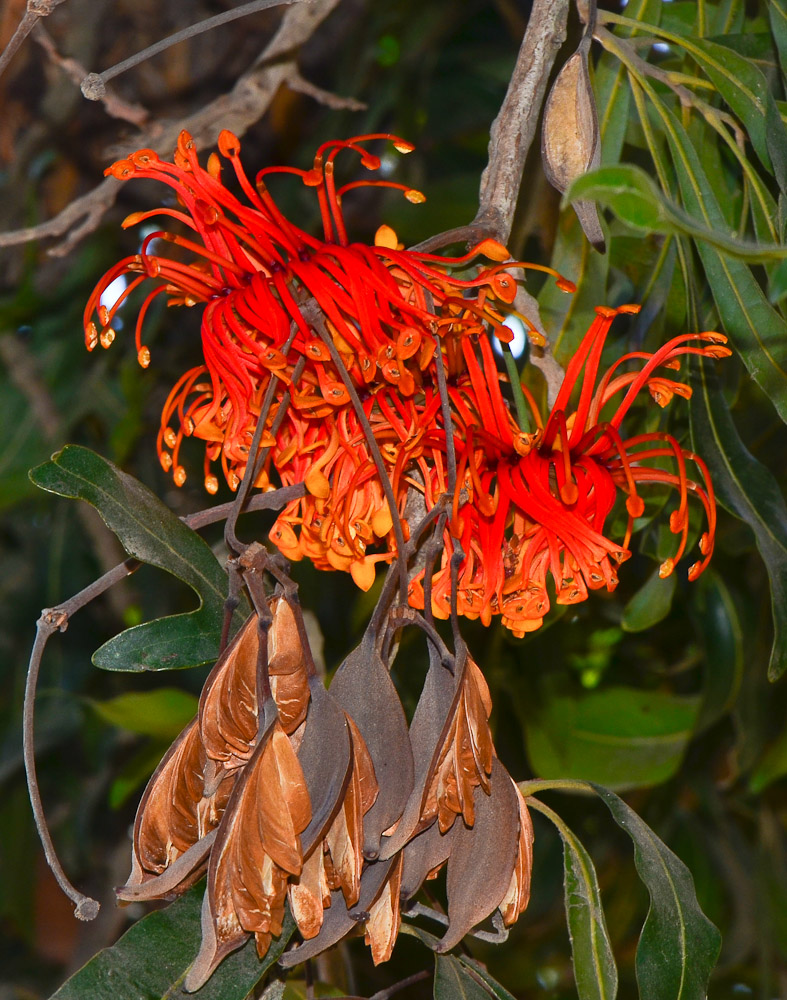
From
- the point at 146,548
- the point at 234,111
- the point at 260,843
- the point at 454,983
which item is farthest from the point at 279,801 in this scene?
the point at 234,111

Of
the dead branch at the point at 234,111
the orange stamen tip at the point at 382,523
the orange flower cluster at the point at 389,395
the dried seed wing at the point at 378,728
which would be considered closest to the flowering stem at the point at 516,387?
the orange flower cluster at the point at 389,395

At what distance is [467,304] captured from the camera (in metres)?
0.66

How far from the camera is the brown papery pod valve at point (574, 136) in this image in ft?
2.20

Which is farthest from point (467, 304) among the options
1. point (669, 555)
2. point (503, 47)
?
point (503, 47)

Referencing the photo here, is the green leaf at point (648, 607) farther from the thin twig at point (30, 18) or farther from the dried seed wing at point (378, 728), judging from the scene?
the thin twig at point (30, 18)

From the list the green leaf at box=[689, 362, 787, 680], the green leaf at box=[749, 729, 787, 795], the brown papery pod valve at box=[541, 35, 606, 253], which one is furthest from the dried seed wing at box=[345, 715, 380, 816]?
the green leaf at box=[749, 729, 787, 795]

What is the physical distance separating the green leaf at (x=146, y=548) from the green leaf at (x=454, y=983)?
30 centimetres

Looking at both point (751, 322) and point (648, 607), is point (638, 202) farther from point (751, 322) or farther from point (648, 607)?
point (648, 607)

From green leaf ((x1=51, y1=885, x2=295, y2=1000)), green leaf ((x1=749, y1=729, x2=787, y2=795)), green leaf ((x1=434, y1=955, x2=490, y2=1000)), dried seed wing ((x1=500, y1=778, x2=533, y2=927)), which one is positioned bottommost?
green leaf ((x1=749, y1=729, x2=787, y2=795))

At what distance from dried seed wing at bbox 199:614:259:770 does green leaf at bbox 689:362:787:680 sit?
0.51 meters

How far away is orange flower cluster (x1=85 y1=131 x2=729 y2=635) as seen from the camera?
0.65m

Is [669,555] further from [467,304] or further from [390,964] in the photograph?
[390,964]

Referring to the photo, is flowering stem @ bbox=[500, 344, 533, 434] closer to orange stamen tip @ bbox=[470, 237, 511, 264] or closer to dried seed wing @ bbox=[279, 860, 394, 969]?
orange stamen tip @ bbox=[470, 237, 511, 264]

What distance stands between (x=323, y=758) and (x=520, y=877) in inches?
5.8
